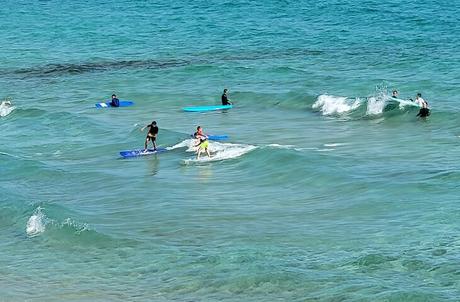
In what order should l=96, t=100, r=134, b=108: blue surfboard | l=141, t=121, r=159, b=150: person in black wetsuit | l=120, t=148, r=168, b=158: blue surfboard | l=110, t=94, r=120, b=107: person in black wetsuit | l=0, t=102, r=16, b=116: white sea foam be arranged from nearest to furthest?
l=120, t=148, r=168, b=158: blue surfboard, l=141, t=121, r=159, b=150: person in black wetsuit, l=110, t=94, r=120, b=107: person in black wetsuit, l=0, t=102, r=16, b=116: white sea foam, l=96, t=100, r=134, b=108: blue surfboard

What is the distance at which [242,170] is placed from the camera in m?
33.5

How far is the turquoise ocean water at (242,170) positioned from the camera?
22.4 metres

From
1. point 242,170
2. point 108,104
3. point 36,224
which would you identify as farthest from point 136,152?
point 108,104

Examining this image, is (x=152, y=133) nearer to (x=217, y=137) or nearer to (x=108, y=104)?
(x=217, y=137)

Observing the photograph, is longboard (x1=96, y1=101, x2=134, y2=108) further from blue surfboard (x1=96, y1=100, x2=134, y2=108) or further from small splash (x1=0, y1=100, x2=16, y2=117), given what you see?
small splash (x1=0, y1=100, x2=16, y2=117)

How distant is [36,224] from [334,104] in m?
21.0

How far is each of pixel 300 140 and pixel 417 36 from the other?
2736 centimetres

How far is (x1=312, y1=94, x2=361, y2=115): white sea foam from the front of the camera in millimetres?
44625

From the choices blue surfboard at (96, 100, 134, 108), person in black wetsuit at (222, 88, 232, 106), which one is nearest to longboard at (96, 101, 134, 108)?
blue surfboard at (96, 100, 134, 108)

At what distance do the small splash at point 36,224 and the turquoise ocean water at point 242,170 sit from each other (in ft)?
0.17

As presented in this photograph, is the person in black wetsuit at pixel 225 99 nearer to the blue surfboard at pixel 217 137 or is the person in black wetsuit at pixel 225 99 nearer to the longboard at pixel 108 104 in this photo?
the longboard at pixel 108 104

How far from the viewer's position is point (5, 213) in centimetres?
2906

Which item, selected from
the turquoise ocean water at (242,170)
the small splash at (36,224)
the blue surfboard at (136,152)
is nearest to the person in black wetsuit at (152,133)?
the blue surfboard at (136,152)

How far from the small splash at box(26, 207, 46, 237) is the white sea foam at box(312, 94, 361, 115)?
19547 millimetres
